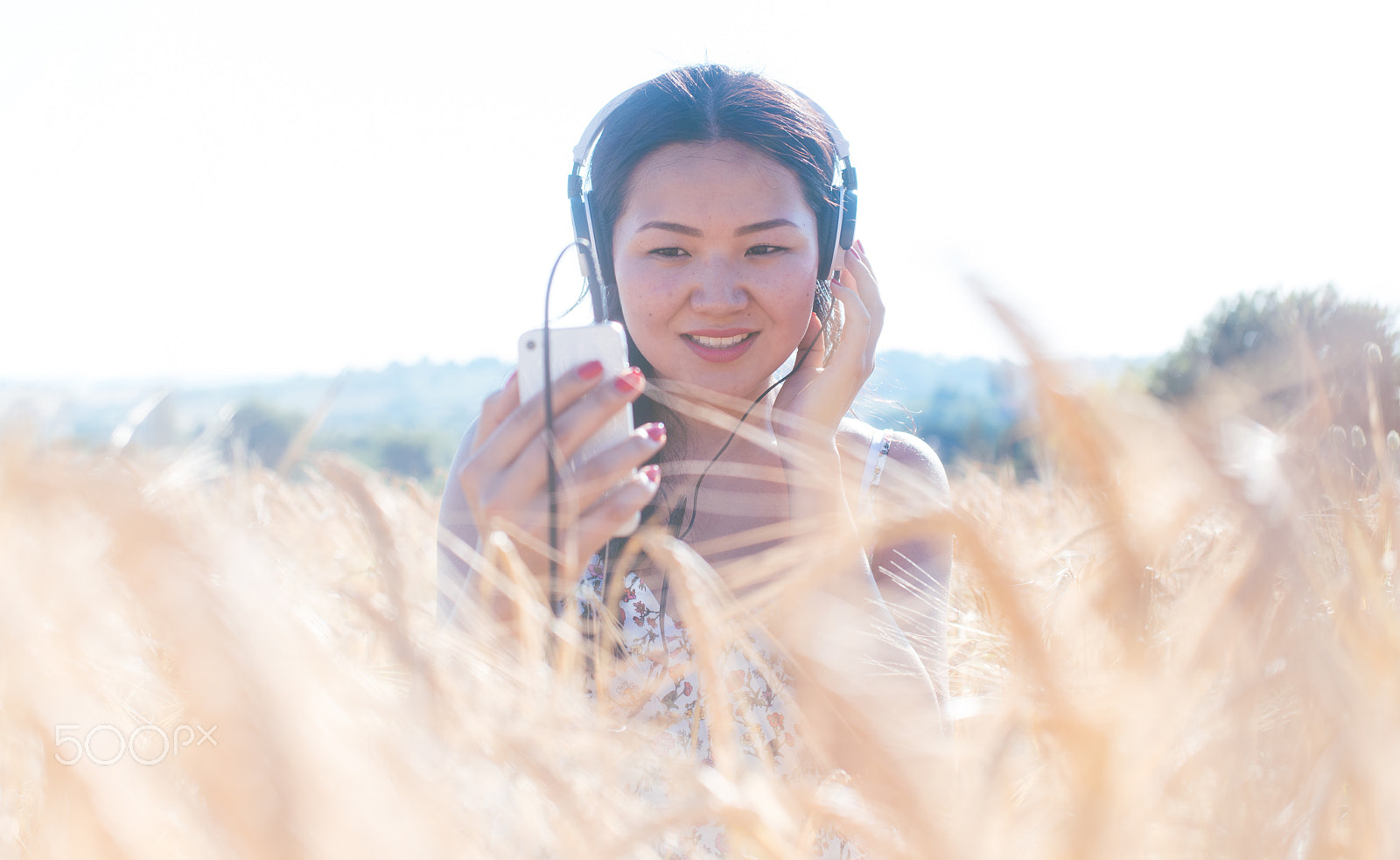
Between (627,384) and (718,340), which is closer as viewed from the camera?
(627,384)

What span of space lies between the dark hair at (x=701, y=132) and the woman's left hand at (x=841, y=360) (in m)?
0.17

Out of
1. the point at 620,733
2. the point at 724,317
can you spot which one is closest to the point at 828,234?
the point at 724,317

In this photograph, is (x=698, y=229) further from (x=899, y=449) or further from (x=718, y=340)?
(x=899, y=449)

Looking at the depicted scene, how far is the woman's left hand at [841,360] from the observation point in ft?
4.23

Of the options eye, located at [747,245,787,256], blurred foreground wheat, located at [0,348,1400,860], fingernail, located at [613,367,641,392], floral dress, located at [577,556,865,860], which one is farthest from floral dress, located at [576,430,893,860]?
blurred foreground wheat, located at [0,348,1400,860]

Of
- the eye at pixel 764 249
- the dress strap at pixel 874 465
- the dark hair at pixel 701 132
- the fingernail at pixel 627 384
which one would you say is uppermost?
the dark hair at pixel 701 132

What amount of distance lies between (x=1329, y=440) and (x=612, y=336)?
27.3 inches

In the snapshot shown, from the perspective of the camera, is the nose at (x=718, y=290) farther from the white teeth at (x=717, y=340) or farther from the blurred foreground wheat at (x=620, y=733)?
the blurred foreground wheat at (x=620, y=733)

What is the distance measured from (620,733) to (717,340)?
1.02 m

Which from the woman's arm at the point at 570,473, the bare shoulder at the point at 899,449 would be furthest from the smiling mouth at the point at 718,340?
the woman's arm at the point at 570,473

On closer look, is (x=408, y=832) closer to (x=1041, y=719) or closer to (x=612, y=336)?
(x=1041, y=719)

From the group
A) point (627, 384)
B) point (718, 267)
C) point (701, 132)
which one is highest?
point (701, 132)

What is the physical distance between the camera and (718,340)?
4.68ft

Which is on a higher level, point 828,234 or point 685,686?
point 828,234
